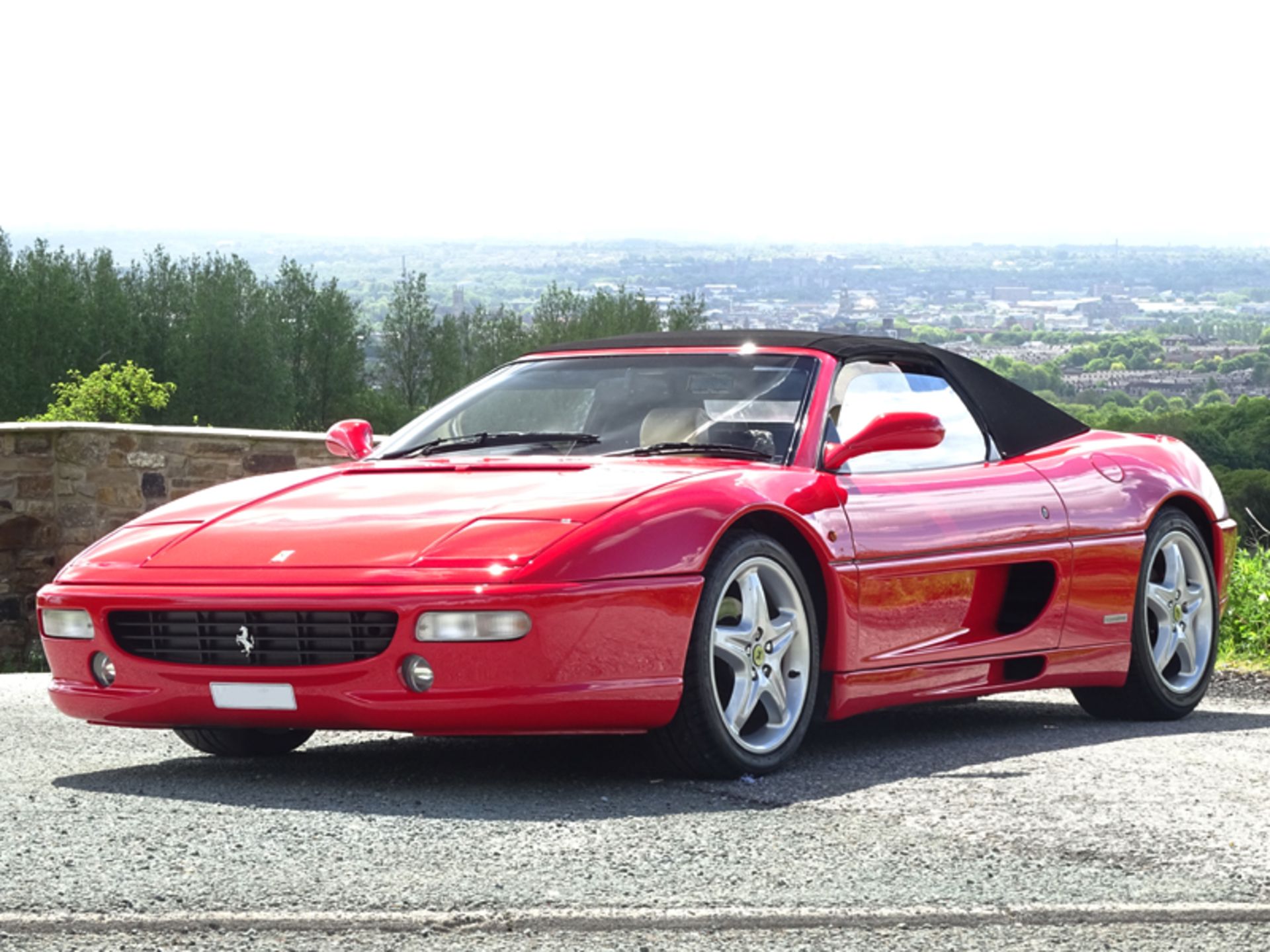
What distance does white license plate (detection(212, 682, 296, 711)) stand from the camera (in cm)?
501

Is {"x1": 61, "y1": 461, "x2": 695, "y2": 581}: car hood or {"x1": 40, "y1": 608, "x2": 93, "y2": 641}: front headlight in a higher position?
{"x1": 61, "y1": 461, "x2": 695, "y2": 581}: car hood

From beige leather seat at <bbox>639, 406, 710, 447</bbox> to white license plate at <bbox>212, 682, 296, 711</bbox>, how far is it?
1.49m

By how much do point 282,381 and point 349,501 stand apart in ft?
305

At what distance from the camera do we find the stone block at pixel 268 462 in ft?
45.6

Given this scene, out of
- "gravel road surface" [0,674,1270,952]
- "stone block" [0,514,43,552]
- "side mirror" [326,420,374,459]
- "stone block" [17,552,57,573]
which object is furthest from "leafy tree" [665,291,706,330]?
"gravel road surface" [0,674,1270,952]

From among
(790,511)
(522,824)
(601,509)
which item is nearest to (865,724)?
(790,511)

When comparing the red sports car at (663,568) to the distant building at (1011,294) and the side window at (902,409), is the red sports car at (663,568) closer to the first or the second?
the side window at (902,409)

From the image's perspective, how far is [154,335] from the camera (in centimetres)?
9556

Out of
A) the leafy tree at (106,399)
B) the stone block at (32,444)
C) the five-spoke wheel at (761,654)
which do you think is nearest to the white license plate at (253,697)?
the five-spoke wheel at (761,654)

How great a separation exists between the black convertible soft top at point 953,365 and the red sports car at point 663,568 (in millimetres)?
19

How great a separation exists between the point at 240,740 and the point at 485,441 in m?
1.23

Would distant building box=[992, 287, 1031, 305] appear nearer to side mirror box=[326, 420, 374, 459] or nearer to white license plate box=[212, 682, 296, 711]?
side mirror box=[326, 420, 374, 459]

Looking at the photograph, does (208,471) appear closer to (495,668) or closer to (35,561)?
(35,561)

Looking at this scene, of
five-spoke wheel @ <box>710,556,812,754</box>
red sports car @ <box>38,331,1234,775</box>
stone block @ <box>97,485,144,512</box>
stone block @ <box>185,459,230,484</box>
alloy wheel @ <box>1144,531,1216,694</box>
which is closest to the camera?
red sports car @ <box>38,331,1234,775</box>
